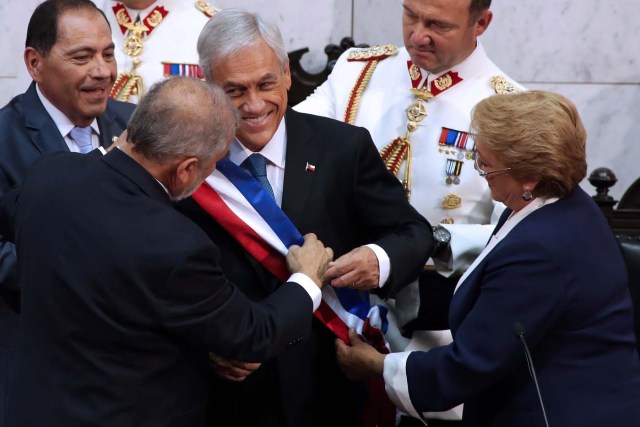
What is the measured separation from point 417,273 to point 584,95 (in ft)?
7.21

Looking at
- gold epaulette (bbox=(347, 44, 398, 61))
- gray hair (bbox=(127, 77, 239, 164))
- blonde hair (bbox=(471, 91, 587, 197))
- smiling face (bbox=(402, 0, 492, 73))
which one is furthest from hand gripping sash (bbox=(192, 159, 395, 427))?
gold epaulette (bbox=(347, 44, 398, 61))

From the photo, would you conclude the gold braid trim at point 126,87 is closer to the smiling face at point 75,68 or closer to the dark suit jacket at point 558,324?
the smiling face at point 75,68

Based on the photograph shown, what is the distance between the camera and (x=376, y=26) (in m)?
4.71

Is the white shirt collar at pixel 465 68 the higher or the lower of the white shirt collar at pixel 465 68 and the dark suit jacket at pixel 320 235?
the higher

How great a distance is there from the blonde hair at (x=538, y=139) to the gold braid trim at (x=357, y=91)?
82 centimetres

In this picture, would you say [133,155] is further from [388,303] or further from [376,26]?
[376,26]

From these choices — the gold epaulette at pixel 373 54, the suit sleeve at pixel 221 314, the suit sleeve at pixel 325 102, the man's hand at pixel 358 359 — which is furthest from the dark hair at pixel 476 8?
the suit sleeve at pixel 221 314

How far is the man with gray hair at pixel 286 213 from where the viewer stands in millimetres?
2611

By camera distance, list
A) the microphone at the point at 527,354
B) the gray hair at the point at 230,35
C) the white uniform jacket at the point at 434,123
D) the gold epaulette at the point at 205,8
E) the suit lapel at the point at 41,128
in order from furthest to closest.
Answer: the gold epaulette at the point at 205,8 → the white uniform jacket at the point at 434,123 → the suit lapel at the point at 41,128 → the gray hair at the point at 230,35 → the microphone at the point at 527,354

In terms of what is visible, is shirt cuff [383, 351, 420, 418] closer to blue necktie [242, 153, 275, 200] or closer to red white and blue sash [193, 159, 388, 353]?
red white and blue sash [193, 159, 388, 353]

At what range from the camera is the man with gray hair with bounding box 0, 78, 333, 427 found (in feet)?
7.18

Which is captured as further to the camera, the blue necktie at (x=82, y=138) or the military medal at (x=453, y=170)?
the military medal at (x=453, y=170)

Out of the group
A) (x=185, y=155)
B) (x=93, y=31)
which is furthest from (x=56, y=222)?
(x=93, y=31)

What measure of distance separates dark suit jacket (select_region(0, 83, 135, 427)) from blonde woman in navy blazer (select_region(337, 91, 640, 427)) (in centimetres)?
112
